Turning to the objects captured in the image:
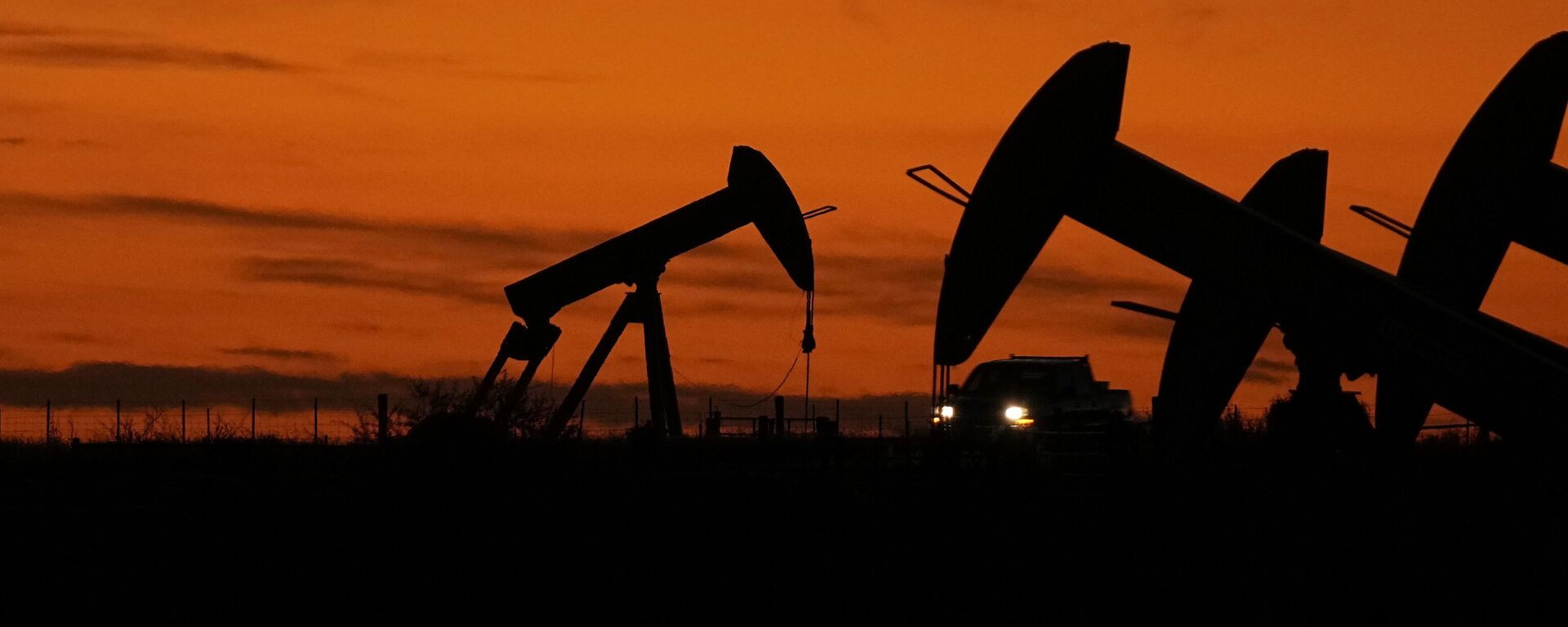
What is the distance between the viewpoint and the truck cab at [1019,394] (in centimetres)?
3036

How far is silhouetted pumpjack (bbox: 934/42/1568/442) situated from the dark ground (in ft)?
3.92

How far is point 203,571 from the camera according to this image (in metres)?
12.7

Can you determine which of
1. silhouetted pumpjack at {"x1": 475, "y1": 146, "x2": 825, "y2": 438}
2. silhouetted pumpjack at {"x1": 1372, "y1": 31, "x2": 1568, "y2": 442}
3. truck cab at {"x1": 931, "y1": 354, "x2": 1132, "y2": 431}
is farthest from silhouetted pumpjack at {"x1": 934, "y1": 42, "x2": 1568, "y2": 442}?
silhouetted pumpjack at {"x1": 475, "y1": 146, "x2": 825, "y2": 438}

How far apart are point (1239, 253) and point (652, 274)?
18497 mm

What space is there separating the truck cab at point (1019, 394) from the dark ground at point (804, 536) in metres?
4.41

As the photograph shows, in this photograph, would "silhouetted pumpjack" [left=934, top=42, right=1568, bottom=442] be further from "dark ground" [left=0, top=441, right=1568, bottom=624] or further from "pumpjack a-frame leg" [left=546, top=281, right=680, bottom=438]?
"pumpjack a-frame leg" [left=546, top=281, right=680, bottom=438]

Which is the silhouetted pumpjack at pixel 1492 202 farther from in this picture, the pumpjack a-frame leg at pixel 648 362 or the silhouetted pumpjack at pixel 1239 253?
the pumpjack a-frame leg at pixel 648 362

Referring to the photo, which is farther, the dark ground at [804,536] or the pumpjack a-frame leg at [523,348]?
the pumpjack a-frame leg at [523,348]

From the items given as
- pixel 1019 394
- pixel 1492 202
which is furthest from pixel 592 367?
pixel 1492 202

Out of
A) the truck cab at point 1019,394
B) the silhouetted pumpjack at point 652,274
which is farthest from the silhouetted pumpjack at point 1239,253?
the silhouetted pumpjack at point 652,274

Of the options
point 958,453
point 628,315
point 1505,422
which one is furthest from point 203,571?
point 628,315

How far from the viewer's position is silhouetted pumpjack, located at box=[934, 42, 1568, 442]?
51.6 ft

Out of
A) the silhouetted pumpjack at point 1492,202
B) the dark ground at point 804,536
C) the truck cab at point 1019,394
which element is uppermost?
the silhouetted pumpjack at point 1492,202

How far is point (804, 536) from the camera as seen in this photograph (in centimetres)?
1563
